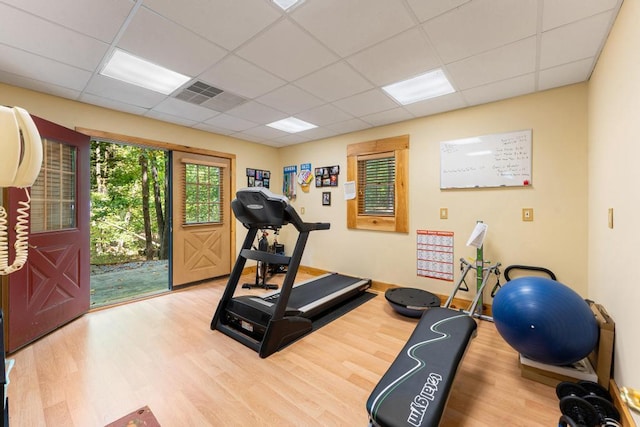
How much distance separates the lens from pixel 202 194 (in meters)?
4.46

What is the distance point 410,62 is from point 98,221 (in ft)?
26.2

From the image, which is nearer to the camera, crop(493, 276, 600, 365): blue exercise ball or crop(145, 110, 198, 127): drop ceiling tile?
crop(493, 276, 600, 365): blue exercise ball

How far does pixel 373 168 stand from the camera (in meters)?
4.26

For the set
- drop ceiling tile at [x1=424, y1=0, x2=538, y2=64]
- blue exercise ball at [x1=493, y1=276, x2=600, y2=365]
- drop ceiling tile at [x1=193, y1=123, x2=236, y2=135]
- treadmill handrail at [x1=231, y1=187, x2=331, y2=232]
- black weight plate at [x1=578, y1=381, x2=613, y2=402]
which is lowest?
black weight plate at [x1=578, y1=381, x2=613, y2=402]

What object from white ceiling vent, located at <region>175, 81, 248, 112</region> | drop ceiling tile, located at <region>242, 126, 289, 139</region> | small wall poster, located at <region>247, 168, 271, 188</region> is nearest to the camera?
white ceiling vent, located at <region>175, 81, 248, 112</region>

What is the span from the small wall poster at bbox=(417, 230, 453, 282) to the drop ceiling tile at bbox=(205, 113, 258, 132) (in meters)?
3.05

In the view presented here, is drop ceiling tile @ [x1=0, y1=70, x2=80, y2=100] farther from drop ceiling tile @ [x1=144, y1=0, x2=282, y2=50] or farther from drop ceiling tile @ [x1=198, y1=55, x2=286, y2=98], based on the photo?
drop ceiling tile @ [x1=144, y1=0, x2=282, y2=50]

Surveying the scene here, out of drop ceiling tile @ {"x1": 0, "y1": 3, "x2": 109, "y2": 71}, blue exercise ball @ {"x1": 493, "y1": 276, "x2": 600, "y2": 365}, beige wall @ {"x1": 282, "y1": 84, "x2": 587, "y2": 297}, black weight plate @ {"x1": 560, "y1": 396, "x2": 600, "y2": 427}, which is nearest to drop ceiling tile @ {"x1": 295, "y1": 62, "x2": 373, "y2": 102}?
beige wall @ {"x1": 282, "y1": 84, "x2": 587, "y2": 297}

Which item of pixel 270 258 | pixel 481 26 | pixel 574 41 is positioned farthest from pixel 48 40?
pixel 574 41

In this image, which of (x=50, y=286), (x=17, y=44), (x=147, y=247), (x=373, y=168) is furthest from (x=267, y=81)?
(x=147, y=247)

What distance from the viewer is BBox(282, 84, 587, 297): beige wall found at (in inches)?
107

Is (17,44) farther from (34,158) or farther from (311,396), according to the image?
(311,396)

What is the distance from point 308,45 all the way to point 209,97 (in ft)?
5.11

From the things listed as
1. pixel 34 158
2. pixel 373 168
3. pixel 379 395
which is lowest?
pixel 379 395
